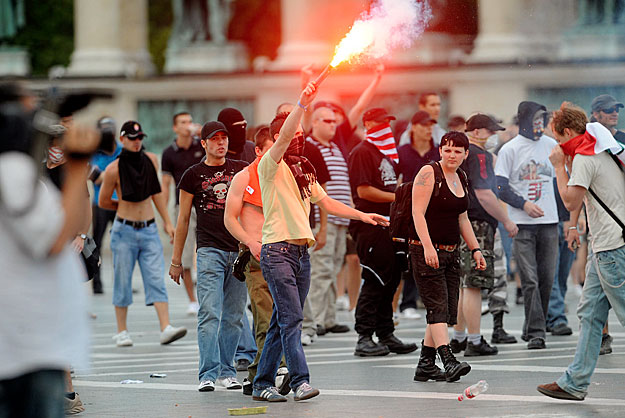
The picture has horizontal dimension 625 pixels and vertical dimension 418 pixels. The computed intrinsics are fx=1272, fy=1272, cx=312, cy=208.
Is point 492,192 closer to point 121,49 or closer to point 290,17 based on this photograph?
point 290,17

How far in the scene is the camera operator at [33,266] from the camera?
4.66 m

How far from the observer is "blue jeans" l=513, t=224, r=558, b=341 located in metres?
11.1

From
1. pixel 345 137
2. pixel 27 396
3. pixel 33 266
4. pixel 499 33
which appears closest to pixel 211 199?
pixel 33 266

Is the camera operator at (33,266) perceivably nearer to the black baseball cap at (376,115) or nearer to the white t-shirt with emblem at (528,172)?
the black baseball cap at (376,115)

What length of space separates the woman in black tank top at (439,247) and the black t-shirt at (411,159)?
10.8ft

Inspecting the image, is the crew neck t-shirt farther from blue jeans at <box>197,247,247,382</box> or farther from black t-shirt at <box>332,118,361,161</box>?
black t-shirt at <box>332,118,361,161</box>

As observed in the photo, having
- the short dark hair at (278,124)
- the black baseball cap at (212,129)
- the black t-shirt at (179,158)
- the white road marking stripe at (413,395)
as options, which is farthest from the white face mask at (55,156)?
the black t-shirt at (179,158)

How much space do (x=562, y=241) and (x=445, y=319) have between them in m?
4.68

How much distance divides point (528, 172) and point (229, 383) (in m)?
3.80

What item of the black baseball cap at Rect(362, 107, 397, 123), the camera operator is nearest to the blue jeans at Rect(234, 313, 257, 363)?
the black baseball cap at Rect(362, 107, 397, 123)

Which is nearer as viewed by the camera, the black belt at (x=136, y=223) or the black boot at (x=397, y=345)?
the black boot at (x=397, y=345)

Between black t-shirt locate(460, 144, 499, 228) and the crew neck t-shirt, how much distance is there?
2854 mm

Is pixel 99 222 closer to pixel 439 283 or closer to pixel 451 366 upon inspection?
pixel 439 283

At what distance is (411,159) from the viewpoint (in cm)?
1262
